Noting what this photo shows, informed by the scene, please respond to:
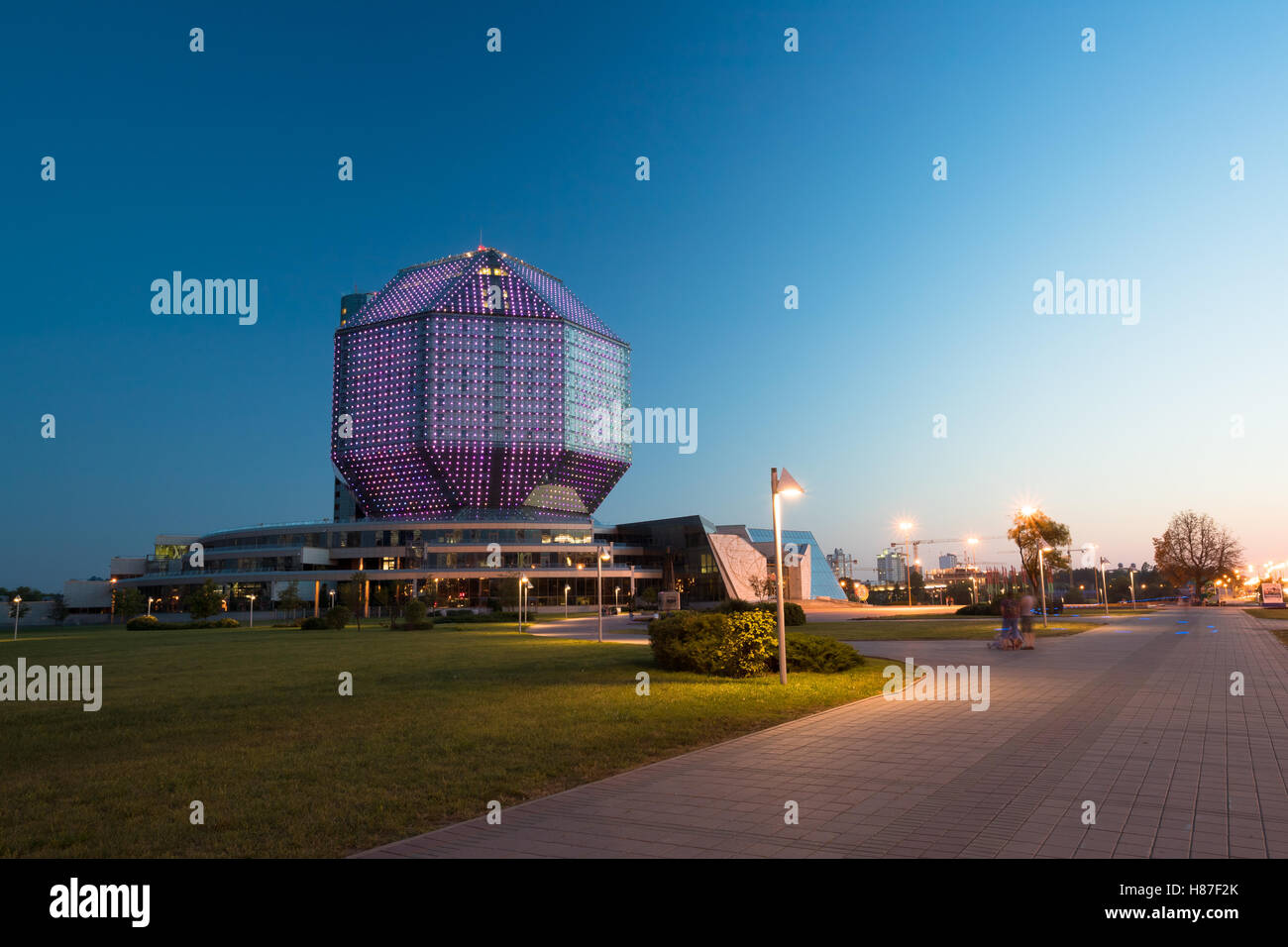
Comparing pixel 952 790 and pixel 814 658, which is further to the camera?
pixel 814 658

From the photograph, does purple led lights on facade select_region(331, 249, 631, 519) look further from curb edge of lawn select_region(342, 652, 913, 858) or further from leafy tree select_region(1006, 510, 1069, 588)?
curb edge of lawn select_region(342, 652, 913, 858)

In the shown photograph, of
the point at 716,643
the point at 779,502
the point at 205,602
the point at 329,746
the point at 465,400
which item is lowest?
the point at 205,602

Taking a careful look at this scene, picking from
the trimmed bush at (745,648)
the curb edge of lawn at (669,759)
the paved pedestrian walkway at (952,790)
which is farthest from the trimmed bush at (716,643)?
the paved pedestrian walkway at (952,790)

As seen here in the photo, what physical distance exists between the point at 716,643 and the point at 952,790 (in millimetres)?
11020

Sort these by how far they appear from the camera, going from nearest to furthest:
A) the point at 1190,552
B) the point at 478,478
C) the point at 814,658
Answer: the point at 814,658, the point at 1190,552, the point at 478,478

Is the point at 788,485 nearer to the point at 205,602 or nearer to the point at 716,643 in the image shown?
the point at 716,643

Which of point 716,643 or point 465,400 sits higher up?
point 465,400

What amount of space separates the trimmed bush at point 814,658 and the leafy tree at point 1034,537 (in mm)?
45625

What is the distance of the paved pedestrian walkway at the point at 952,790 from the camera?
6.30 meters

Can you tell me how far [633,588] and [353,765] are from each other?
341 feet

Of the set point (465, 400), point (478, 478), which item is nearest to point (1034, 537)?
point (478, 478)

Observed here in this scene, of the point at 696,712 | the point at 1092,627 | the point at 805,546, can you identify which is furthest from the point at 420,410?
the point at 696,712

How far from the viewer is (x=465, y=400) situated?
13825 cm
